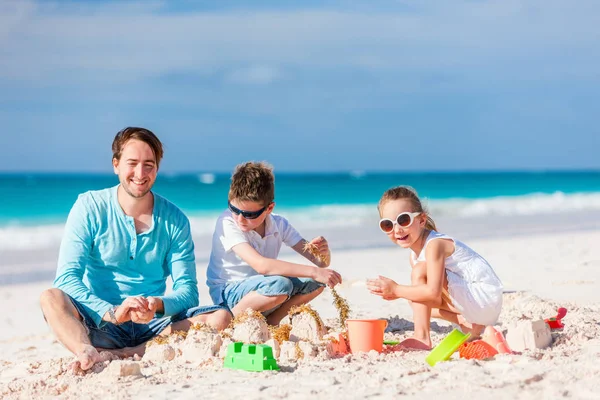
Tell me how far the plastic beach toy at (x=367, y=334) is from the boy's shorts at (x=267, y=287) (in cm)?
76

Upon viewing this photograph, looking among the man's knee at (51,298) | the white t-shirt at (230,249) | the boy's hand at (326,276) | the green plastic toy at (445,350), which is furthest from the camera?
the white t-shirt at (230,249)

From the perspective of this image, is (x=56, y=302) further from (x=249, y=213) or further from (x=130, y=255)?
(x=249, y=213)

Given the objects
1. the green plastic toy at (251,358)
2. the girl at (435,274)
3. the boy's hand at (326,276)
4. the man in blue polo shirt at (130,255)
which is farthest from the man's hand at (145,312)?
the girl at (435,274)

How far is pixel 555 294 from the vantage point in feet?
21.2

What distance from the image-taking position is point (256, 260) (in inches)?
185

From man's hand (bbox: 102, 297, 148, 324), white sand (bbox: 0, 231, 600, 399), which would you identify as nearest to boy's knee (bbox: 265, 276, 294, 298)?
white sand (bbox: 0, 231, 600, 399)

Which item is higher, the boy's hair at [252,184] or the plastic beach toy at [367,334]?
the boy's hair at [252,184]

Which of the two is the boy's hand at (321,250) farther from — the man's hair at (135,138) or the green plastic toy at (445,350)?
the green plastic toy at (445,350)

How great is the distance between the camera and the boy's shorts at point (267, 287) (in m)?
4.72

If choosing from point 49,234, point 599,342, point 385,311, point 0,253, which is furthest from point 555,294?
point 49,234

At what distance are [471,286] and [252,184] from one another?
1485 millimetres

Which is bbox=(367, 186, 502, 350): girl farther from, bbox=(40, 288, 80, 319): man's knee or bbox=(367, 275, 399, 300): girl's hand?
bbox=(40, 288, 80, 319): man's knee

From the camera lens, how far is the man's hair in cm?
450

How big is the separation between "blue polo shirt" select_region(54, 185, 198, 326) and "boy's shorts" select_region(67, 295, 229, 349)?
91mm
